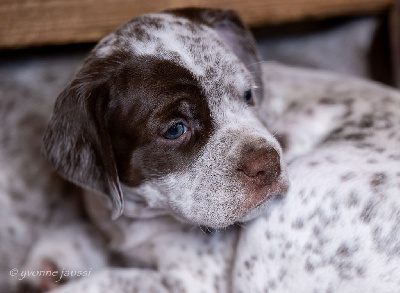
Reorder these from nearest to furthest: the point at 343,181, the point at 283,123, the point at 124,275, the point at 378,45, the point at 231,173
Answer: the point at 231,173 < the point at 343,181 < the point at 124,275 < the point at 283,123 < the point at 378,45

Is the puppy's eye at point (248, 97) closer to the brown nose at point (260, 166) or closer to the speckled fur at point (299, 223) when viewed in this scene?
the speckled fur at point (299, 223)

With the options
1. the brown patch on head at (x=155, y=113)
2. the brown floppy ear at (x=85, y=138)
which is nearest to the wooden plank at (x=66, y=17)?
the brown floppy ear at (x=85, y=138)

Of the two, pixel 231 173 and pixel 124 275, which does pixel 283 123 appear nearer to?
pixel 231 173

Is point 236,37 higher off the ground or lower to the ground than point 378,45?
higher

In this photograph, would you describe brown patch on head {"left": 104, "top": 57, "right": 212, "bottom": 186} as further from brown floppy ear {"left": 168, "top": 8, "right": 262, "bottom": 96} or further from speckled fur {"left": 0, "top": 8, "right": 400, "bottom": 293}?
brown floppy ear {"left": 168, "top": 8, "right": 262, "bottom": 96}

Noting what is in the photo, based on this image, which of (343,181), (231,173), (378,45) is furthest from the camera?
(378,45)

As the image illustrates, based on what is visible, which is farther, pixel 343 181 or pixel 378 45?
pixel 378 45

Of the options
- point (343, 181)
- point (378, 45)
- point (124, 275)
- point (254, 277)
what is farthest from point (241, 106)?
point (378, 45)
